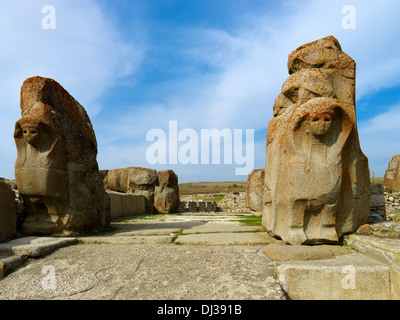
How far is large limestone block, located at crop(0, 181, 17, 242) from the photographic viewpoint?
3662 mm

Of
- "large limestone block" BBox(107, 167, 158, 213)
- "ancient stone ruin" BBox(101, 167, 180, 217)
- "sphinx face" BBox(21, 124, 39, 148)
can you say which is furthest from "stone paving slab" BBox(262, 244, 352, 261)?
"large limestone block" BBox(107, 167, 158, 213)

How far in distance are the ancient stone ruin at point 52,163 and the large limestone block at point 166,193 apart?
6106 millimetres

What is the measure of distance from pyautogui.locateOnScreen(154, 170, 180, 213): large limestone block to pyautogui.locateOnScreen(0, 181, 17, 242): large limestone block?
7.07 meters

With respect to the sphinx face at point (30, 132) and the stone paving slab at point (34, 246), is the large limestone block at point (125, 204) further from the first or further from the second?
the stone paving slab at point (34, 246)

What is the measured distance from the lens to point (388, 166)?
1502 cm

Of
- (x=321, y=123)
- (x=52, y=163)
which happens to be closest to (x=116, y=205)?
(x=52, y=163)

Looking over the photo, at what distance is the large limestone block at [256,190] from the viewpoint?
396 inches

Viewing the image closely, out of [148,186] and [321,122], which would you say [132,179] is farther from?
[321,122]

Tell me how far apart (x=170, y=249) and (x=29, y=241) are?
69.5 inches

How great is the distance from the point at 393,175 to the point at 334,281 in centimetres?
1475

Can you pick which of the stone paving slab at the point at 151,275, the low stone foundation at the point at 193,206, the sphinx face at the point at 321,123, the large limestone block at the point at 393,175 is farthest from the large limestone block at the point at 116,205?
the large limestone block at the point at 393,175

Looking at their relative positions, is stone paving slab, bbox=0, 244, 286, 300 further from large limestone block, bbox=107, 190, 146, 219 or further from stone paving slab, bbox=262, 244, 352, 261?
large limestone block, bbox=107, 190, 146, 219

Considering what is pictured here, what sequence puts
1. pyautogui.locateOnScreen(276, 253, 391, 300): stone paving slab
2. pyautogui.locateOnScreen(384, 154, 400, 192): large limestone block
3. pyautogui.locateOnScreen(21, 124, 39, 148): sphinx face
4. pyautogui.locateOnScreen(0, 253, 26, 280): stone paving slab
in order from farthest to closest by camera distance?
pyautogui.locateOnScreen(384, 154, 400, 192): large limestone block < pyautogui.locateOnScreen(21, 124, 39, 148): sphinx face < pyautogui.locateOnScreen(0, 253, 26, 280): stone paving slab < pyautogui.locateOnScreen(276, 253, 391, 300): stone paving slab
